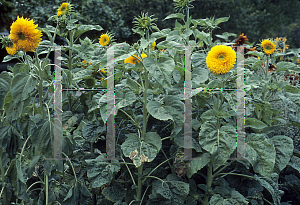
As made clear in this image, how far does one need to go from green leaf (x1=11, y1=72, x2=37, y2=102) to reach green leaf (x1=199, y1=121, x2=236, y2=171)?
0.78 m

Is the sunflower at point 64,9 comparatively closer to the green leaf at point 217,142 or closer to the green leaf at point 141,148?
the green leaf at point 141,148

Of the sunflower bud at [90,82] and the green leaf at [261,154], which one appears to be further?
the sunflower bud at [90,82]

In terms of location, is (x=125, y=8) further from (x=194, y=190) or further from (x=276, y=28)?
(x=194, y=190)

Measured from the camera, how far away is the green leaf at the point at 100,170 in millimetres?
1394

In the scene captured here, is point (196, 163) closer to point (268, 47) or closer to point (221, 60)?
point (221, 60)

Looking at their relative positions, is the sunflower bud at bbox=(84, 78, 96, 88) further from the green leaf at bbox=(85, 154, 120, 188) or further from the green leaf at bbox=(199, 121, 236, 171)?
the green leaf at bbox=(199, 121, 236, 171)

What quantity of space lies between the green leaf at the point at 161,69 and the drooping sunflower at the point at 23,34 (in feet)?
1.58

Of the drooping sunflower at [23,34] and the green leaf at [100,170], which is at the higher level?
the drooping sunflower at [23,34]

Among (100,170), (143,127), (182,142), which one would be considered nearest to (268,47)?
(182,142)

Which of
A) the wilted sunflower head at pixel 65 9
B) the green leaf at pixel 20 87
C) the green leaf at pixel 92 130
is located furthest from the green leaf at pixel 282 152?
the wilted sunflower head at pixel 65 9

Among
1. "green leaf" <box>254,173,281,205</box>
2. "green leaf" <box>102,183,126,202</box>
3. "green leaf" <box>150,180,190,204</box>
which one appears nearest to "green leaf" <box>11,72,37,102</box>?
"green leaf" <box>102,183,126,202</box>

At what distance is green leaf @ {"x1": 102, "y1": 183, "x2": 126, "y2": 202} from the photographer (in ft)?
4.91

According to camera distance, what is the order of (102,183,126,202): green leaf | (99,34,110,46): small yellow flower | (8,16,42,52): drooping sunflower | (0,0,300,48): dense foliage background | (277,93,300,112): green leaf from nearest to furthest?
1. (8,16,42,52): drooping sunflower
2. (102,183,126,202): green leaf
3. (277,93,300,112): green leaf
4. (99,34,110,46): small yellow flower
5. (0,0,300,48): dense foliage background

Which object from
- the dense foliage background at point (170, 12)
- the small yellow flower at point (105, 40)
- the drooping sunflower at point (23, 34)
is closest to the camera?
the drooping sunflower at point (23, 34)
